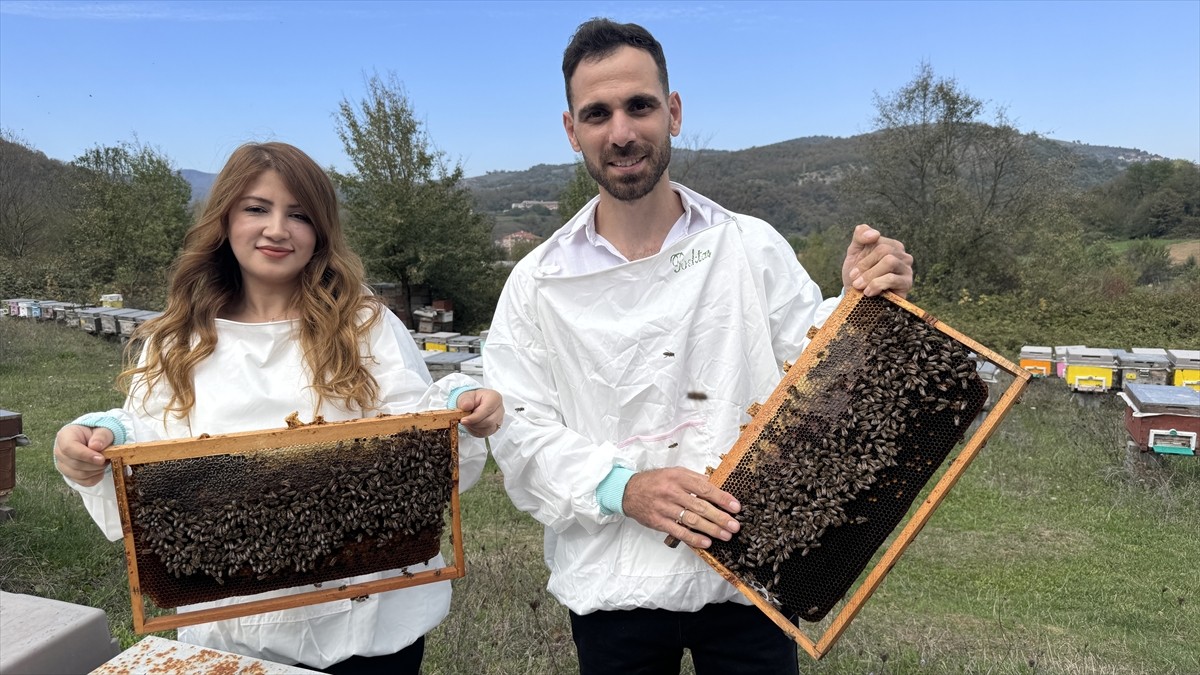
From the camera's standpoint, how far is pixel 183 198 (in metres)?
35.5

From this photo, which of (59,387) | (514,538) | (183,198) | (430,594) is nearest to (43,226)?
(183,198)

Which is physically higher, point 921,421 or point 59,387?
point 921,421

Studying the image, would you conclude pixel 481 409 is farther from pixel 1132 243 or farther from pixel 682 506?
pixel 1132 243

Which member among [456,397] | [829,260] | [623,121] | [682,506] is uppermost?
[623,121]

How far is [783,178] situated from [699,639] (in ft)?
201

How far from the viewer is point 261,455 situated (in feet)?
7.70

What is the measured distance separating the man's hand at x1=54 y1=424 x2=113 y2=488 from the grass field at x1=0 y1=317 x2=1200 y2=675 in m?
2.70

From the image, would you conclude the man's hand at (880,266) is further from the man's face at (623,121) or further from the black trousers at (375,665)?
the black trousers at (375,665)

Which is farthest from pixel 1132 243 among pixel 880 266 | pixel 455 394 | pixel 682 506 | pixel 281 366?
pixel 281 366

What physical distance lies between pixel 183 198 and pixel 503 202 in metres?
50.8

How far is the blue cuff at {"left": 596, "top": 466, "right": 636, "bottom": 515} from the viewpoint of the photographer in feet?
8.18

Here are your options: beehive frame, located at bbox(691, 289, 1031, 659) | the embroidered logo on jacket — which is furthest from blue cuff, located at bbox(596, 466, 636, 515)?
the embroidered logo on jacket

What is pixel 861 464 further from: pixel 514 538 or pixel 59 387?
pixel 59 387

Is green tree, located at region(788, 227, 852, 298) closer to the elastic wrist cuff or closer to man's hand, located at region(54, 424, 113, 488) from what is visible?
the elastic wrist cuff
